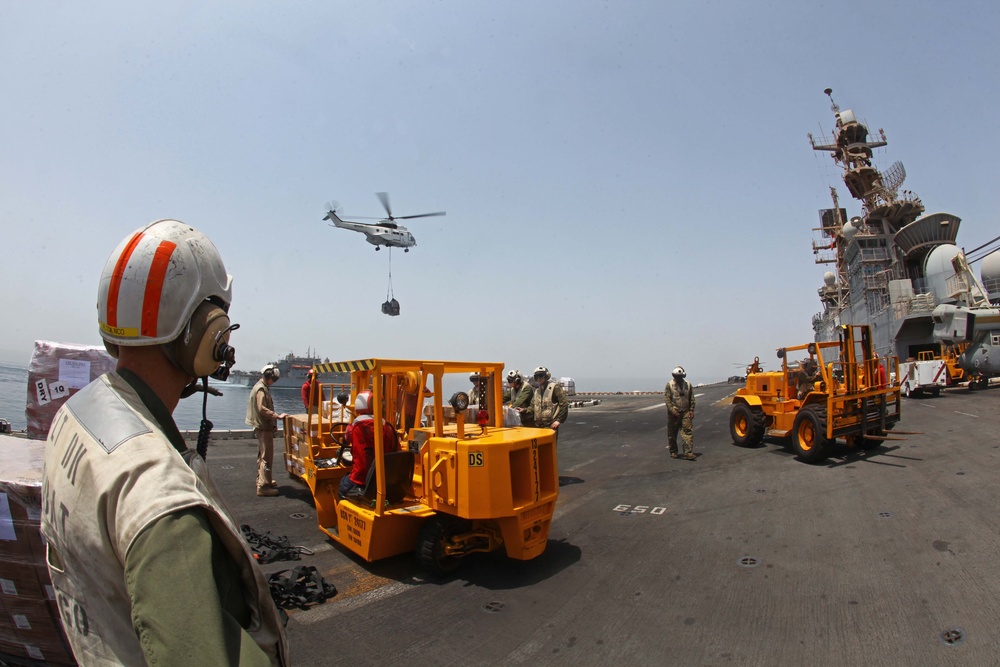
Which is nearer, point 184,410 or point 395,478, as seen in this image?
point 395,478

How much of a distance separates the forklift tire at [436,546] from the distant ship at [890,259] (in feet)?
111

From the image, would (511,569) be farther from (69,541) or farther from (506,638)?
(69,541)

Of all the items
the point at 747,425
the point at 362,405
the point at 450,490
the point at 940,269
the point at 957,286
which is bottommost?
the point at 747,425

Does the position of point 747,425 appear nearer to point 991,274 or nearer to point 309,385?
point 309,385

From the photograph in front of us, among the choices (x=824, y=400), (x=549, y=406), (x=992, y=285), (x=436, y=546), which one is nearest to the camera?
(x=436, y=546)

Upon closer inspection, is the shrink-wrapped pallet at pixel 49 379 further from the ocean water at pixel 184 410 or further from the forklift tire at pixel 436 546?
the forklift tire at pixel 436 546

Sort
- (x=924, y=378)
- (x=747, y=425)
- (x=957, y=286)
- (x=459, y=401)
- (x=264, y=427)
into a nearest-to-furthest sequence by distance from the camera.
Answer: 1. (x=459, y=401)
2. (x=264, y=427)
3. (x=747, y=425)
4. (x=924, y=378)
5. (x=957, y=286)

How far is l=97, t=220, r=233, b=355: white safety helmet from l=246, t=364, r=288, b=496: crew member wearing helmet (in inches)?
275

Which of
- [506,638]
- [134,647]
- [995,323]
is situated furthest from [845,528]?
[995,323]

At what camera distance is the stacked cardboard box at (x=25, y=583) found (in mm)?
2666

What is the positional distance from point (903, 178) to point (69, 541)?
54.8 metres

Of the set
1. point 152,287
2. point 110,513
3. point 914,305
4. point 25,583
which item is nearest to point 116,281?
point 152,287

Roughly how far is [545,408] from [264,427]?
480 centimetres

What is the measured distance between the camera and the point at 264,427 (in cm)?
794
